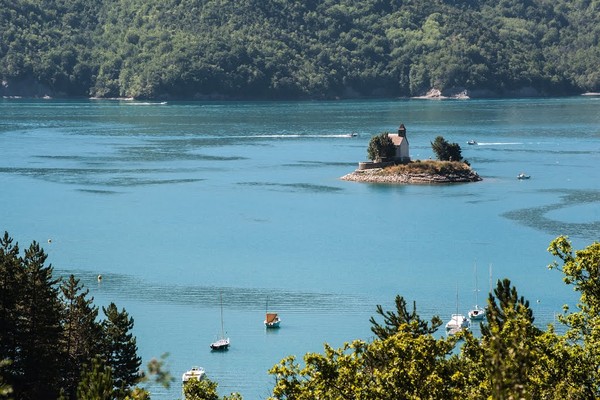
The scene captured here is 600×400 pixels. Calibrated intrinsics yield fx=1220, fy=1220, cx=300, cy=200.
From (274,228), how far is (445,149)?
2379 centimetres

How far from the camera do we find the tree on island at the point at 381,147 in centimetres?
8831

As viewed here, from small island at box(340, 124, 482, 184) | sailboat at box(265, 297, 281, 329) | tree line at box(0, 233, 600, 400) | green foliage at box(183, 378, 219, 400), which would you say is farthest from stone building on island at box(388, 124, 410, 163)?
green foliage at box(183, 378, 219, 400)

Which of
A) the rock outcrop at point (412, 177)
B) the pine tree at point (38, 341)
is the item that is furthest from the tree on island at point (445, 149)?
the pine tree at point (38, 341)

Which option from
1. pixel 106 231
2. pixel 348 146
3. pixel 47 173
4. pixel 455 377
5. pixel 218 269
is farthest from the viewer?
pixel 348 146

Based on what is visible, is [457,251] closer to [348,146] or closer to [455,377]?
[455,377]

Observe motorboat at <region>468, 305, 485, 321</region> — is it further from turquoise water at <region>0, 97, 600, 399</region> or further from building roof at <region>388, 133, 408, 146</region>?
building roof at <region>388, 133, 408, 146</region>

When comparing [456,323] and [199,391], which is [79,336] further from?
[456,323]

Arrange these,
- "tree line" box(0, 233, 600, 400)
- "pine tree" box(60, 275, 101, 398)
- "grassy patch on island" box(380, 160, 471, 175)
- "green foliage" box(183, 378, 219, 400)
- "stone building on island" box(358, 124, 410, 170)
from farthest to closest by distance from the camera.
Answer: "stone building on island" box(358, 124, 410, 170) < "grassy patch on island" box(380, 160, 471, 175) < "pine tree" box(60, 275, 101, 398) < "green foliage" box(183, 378, 219, 400) < "tree line" box(0, 233, 600, 400)

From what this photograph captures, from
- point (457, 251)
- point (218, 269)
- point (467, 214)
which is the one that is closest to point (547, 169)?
point (467, 214)

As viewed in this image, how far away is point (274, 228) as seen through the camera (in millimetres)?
71125

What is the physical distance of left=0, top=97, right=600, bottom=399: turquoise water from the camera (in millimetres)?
47531

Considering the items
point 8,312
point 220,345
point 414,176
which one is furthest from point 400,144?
point 8,312

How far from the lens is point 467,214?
244ft

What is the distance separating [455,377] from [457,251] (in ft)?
145
